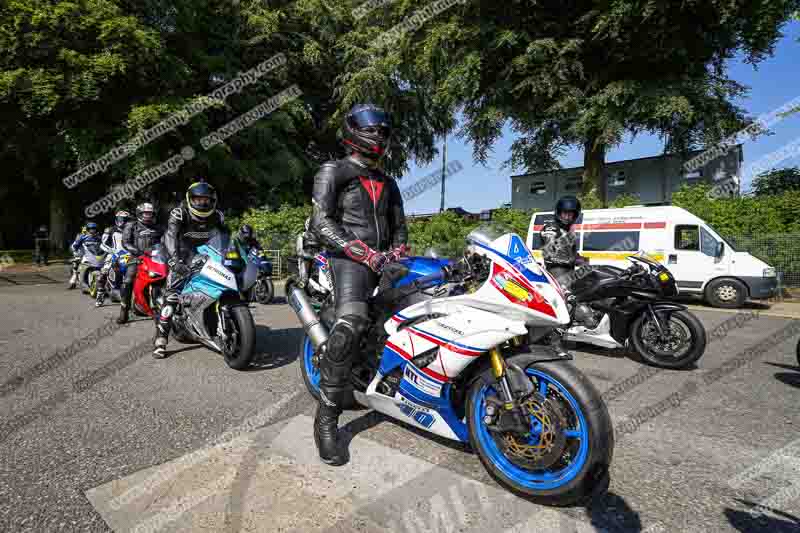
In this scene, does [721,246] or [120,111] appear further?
[120,111]

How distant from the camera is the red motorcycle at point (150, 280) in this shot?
6.03m

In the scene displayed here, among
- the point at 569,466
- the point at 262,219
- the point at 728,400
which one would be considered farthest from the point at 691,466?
the point at 262,219

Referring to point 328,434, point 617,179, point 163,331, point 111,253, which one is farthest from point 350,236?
point 617,179

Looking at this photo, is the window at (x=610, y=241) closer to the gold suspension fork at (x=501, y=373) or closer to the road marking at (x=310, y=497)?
the gold suspension fork at (x=501, y=373)

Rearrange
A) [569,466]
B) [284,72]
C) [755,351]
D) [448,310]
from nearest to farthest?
[569,466], [448,310], [755,351], [284,72]

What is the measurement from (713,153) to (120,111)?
24.4m

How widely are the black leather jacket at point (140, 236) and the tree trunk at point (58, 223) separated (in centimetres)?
1883

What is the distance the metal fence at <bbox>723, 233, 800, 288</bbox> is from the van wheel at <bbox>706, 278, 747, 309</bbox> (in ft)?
3.88

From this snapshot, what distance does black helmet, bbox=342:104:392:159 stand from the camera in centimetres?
295

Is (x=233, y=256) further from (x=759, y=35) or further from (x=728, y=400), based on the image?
(x=759, y=35)

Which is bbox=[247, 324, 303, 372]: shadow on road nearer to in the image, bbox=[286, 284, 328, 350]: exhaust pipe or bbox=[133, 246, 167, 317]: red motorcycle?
bbox=[133, 246, 167, 317]: red motorcycle

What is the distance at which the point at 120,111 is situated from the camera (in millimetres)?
20594

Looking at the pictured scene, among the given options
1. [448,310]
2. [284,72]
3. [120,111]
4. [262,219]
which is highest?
[284,72]

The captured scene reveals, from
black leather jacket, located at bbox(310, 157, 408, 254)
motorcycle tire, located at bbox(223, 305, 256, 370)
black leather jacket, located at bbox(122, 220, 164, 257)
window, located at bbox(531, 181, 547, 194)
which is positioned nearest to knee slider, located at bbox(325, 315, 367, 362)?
black leather jacket, located at bbox(310, 157, 408, 254)
